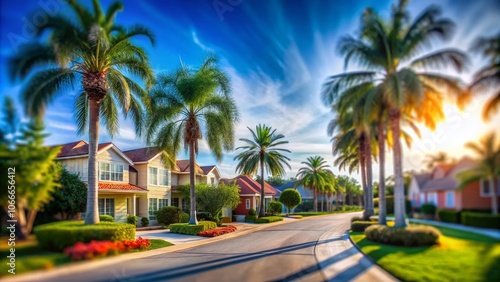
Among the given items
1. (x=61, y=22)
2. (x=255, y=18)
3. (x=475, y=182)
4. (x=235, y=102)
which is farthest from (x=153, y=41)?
(x=235, y=102)

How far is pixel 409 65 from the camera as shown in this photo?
21.9 ft

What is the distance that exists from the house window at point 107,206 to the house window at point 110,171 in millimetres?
1956

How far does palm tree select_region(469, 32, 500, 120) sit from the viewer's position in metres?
4.16

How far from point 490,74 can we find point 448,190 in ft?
5.85

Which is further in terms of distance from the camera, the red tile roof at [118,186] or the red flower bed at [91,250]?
the red tile roof at [118,186]

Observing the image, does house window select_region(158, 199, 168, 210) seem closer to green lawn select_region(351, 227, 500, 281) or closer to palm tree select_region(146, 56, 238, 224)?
palm tree select_region(146, 56, 238, 224)

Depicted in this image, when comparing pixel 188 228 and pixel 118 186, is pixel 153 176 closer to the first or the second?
pixel 118 186

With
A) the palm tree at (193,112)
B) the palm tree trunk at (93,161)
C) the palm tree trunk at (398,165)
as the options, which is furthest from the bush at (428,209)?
the palm tree at (193,112)

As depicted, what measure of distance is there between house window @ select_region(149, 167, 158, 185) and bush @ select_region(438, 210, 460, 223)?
34805mm

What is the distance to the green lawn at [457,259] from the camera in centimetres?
425

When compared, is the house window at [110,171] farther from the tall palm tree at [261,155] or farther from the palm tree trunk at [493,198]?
the palm tree trunk at [493,198]

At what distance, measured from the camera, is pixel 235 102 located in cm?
2650

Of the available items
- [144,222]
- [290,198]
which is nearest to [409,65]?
[144,222]

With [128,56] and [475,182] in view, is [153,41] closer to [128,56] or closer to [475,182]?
[128,56]
